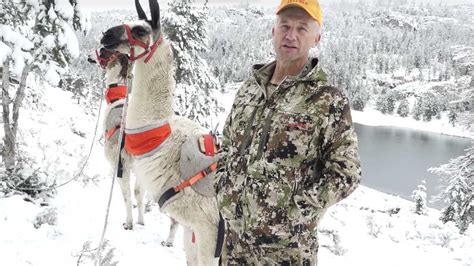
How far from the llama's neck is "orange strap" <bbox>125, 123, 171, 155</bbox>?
0.28 ft

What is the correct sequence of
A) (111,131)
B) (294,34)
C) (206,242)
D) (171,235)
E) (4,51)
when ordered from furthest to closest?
(111,131), (171,235), (4,51), (206,242), (294,34)

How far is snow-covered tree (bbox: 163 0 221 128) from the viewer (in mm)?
17141

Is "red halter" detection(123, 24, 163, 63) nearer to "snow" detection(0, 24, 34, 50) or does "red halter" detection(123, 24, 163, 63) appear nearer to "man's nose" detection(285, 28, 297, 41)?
"man's nose" detection(285, 28, 297, 41)

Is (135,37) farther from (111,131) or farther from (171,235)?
(171,235)

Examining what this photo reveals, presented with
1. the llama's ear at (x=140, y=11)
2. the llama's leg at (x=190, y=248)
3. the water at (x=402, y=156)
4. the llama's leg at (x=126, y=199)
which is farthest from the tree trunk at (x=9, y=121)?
the water at (x=402, y=156)

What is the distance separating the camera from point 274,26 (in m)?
2.39

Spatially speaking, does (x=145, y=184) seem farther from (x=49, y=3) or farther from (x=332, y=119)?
(x=49, y=3)

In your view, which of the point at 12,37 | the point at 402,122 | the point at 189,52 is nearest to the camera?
the point at 12,37

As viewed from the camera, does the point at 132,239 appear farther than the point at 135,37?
Yes

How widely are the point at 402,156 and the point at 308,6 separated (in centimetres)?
5631

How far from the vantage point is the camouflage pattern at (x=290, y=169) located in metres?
2.04

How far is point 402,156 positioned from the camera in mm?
54406

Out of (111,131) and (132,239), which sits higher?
(111,131)

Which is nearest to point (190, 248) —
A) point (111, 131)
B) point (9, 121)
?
point (111, 131)
